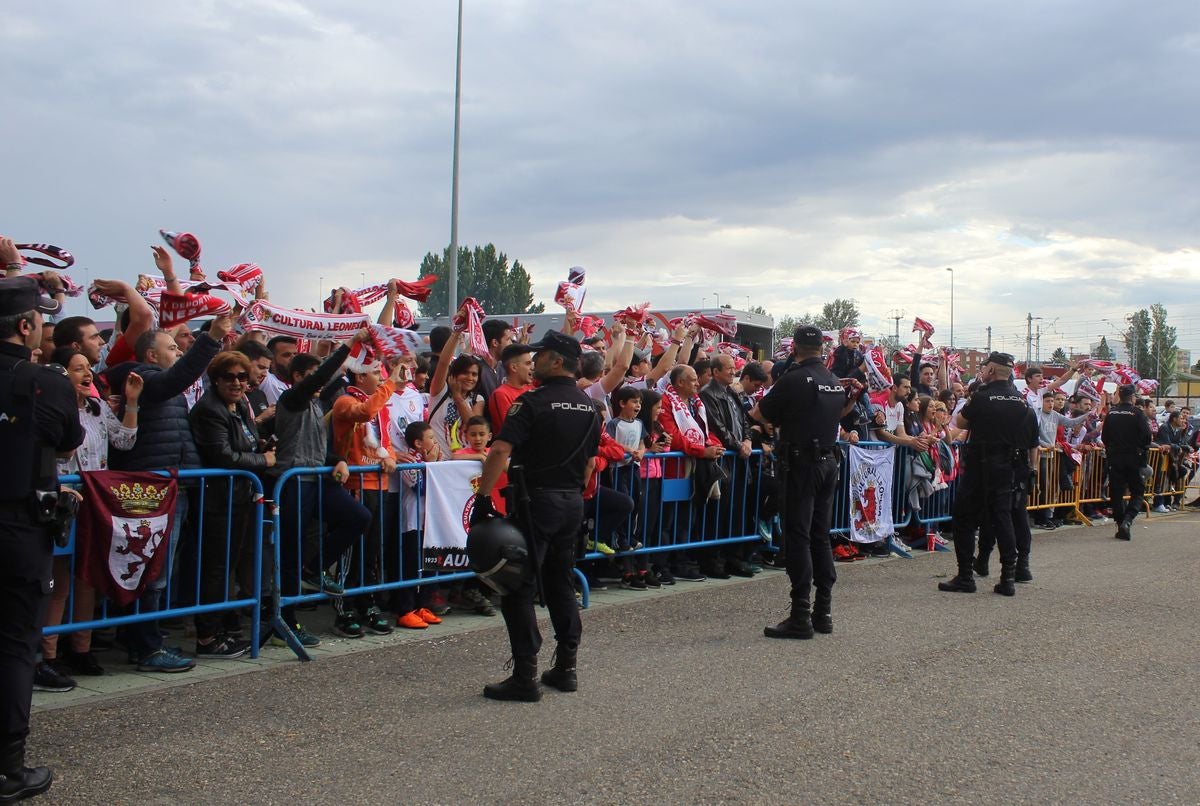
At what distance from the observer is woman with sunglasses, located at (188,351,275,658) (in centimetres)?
632

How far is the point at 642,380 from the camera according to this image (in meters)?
10.1

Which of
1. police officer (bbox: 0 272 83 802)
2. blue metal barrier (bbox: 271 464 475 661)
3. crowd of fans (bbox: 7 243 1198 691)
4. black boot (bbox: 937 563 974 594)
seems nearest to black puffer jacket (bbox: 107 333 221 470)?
crowd of fans (bbox: 7 243 1198 691)

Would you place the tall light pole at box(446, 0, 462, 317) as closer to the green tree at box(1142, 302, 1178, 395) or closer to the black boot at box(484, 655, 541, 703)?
the black boot at box(484, 655, 541, 703)

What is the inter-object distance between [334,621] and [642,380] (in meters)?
3.93

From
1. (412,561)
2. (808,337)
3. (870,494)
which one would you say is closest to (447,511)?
(412,561)

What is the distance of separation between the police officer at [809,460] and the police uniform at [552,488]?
212 cm

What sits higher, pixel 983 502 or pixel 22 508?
pixel 22 508

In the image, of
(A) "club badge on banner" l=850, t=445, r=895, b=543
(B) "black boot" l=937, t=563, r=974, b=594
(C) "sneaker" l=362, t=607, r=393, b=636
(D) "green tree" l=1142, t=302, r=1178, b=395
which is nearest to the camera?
(C) "sneaker" l=362, t=607, r=393, b=636

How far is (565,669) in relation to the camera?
5.73 metres

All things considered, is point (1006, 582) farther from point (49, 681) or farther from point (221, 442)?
point (49, 681)

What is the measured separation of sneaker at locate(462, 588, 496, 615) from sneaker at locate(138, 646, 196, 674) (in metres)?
2.23

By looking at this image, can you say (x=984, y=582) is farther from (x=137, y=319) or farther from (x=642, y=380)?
(x=137, y=319)

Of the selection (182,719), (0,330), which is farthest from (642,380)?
(0,330)

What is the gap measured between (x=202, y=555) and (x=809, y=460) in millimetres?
4010
